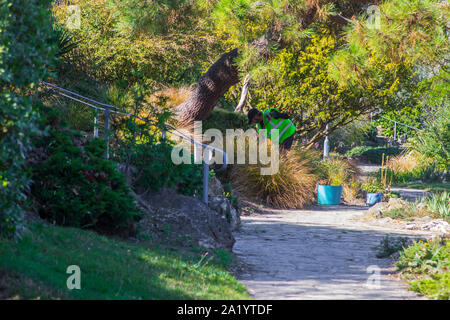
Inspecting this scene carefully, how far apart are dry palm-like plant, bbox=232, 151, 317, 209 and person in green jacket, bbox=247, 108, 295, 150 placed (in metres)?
0.87

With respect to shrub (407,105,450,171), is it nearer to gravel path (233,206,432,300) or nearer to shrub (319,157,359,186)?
shrub (319,157,359,186)

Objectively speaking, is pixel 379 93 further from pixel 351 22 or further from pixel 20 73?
pixel 20 73

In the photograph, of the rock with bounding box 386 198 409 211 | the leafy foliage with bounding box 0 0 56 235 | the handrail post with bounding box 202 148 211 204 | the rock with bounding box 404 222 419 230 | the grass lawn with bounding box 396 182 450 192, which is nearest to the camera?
the leafy foliage with bounding box 0 0 56 235

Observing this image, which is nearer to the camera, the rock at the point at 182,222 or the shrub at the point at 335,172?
the rock at the point at 182,222

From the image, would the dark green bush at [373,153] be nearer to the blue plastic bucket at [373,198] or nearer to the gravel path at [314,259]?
the blue plastic bucket at [373,198]

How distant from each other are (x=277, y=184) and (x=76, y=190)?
20.9 ft

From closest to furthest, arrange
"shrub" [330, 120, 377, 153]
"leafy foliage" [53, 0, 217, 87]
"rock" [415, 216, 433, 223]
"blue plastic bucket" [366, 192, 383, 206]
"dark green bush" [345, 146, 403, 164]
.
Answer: "rock" [415, 216, 433, 223]
"blue plastic bucket" [366, 192, 383, 206]
"leafy foliage" [53, 0, 217, 87]
"shrub" [330, 120, 377, 153]
"dark green bush" [345, 146, 403, 164]

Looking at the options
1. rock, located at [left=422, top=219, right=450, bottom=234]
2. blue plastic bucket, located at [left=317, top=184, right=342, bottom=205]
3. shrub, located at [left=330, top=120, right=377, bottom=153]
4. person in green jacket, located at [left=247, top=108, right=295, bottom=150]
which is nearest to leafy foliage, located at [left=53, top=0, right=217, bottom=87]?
person in green jacket, located at [left=247, top=108, right=295, bottom=150]

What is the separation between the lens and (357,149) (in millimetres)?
29500

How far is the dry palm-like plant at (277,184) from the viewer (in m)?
11.5

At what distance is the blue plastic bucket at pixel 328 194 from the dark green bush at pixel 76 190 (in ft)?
24.3

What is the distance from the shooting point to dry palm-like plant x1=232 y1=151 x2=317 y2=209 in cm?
1148

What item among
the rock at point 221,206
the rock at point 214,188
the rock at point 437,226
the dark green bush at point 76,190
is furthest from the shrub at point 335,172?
the dark green bush at point 76,190
